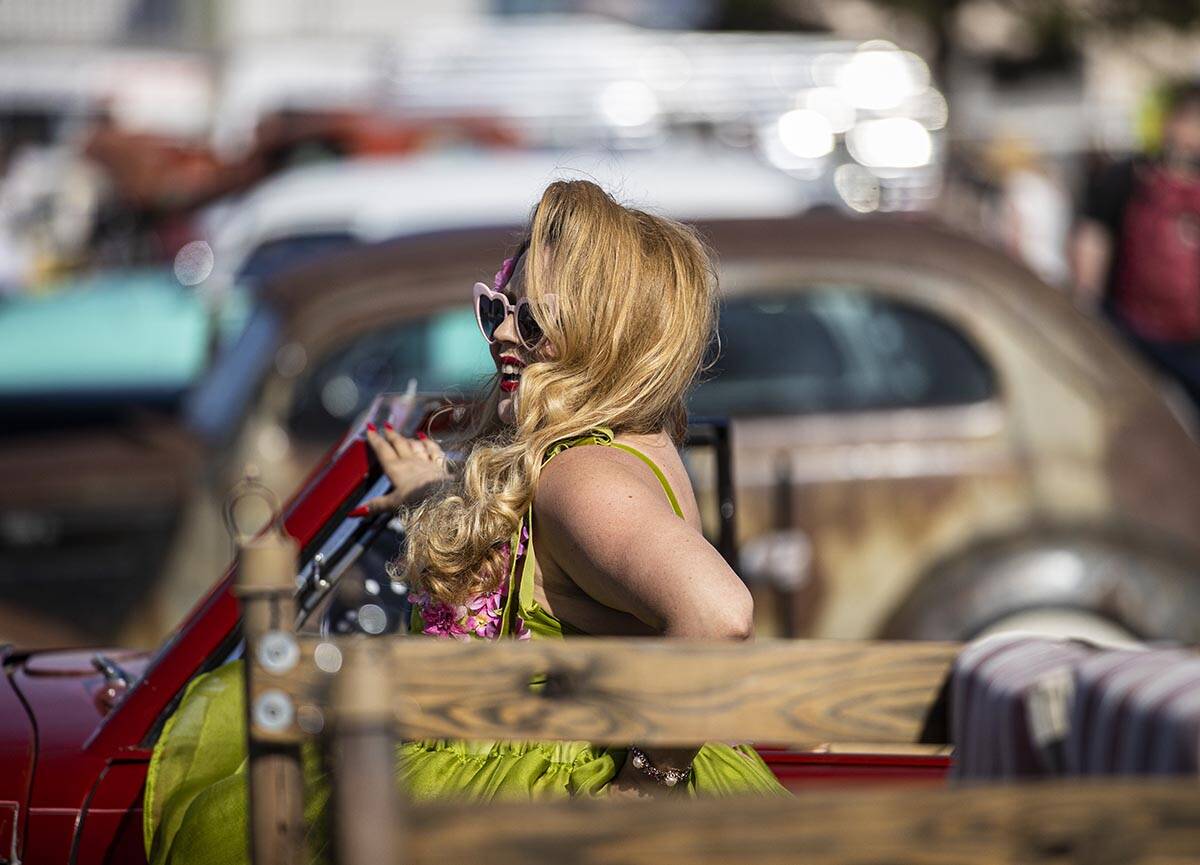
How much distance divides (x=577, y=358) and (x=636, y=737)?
2.13 ft

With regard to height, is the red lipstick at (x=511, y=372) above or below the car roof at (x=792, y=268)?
below

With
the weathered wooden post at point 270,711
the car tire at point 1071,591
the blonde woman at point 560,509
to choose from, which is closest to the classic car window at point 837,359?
the car tire at point 1071,591

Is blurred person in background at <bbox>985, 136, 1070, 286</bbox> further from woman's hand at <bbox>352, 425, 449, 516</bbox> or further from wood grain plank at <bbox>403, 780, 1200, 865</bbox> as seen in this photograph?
wood grain plank at <bbox>403, 780, 1200, 865</bbox>

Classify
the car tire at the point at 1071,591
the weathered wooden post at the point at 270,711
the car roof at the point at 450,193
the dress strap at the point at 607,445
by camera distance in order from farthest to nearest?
the car roof at the point at 450,193, the car tire at the point at 1071,591, the dress strap at the point at 607,445, the weathered wooden post at the point at 270,711

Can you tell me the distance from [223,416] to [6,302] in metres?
3.71

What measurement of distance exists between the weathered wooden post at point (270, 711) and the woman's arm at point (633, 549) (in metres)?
0.48

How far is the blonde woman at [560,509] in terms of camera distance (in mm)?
1970

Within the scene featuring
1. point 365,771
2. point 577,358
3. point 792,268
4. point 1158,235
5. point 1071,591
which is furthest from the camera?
point 1158,235

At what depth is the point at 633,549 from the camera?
1901 mm

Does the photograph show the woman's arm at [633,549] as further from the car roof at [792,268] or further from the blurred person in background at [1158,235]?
the blurred person in background at [1158,235]

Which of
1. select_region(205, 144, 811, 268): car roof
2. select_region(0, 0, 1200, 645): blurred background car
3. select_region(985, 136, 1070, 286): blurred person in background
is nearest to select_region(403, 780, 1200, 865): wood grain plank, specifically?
select_region(0, 0, 1200, 645): blurred background car

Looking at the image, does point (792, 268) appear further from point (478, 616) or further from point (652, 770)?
point (652, 770)

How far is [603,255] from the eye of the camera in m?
2.09

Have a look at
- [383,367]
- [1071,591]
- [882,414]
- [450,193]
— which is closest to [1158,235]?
[882,414]
